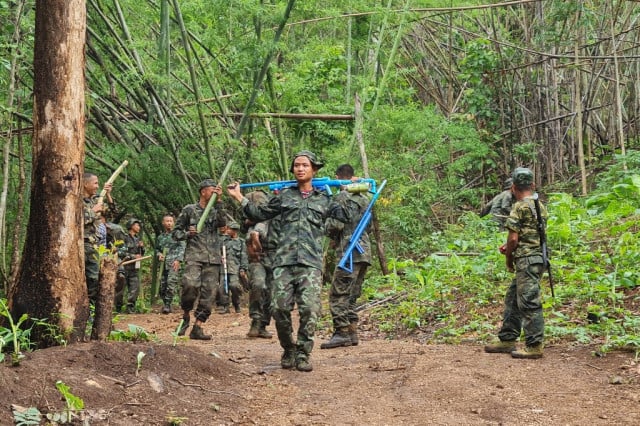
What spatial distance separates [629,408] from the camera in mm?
5184

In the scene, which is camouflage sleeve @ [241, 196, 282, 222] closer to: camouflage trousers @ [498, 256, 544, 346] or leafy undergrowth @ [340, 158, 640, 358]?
camouflage trousers @ [498, 256, 544, 346]

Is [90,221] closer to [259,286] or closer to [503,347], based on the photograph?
[259,286]

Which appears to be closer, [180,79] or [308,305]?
[308,305]

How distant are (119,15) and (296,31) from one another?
7.27m

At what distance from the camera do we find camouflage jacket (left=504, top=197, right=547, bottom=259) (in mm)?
6969

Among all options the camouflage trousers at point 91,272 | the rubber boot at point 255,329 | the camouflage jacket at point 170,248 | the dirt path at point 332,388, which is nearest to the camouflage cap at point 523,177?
the dirt path at point 332,388

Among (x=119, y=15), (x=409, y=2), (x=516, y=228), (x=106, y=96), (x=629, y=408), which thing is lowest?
(x=629, y=408)

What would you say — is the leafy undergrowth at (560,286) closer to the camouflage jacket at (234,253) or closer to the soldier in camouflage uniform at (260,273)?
the soldier in camouflage uniform at (260,273)

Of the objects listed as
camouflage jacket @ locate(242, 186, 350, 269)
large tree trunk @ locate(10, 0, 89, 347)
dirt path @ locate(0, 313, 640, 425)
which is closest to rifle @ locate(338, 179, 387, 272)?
dirt path @ locate(0, 313, 640, 425)

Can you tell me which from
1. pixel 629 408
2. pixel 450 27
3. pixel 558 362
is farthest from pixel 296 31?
pixel 629 408

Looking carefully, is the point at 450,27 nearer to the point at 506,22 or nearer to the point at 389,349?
the point at 506,22

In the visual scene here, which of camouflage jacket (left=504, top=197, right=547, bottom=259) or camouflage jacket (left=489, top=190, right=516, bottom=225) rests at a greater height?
camouflage jacket (left=489, top=190, right=516, bottom=225)

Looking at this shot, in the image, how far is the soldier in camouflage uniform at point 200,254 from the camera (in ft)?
29.2

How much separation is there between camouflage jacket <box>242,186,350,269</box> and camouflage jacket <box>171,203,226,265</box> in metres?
2.19
